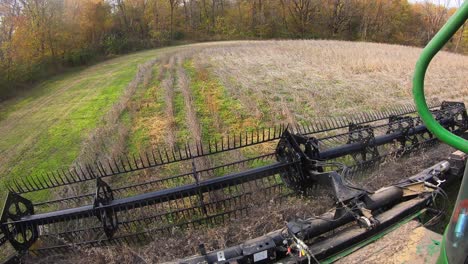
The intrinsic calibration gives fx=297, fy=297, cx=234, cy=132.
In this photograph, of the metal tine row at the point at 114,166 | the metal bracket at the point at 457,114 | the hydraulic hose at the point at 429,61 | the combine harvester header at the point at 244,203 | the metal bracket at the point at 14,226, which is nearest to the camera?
the hydraulic hose at the point at 429,61

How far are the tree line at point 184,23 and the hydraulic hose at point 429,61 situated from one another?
71.2 feet

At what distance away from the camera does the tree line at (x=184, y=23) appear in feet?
71.6

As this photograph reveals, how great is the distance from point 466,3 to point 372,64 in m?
13.6

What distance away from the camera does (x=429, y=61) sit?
1076mm

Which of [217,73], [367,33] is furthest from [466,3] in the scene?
[367,33]

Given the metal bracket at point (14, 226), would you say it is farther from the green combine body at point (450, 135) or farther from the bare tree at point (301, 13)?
the bare tree at point (301, 13)

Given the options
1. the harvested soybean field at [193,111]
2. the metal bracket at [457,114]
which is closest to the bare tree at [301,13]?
the harvested soybean field at [193,111]

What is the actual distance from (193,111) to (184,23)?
124 feet

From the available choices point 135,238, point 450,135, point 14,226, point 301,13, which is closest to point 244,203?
point 135,238

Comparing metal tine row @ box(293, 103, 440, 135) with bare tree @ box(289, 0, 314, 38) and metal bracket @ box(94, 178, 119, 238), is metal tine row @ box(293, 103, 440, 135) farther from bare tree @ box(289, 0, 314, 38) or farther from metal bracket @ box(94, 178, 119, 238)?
bare tree @ box(289, 0, 314, 38)

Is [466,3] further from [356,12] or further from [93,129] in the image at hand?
[356,12]

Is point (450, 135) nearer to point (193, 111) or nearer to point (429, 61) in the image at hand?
point (429, 61)

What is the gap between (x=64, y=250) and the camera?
126 inches

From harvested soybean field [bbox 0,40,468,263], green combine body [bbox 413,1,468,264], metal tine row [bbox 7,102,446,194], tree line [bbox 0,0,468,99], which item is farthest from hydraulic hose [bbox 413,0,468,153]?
tree line [bbox 0,0,468,99]
